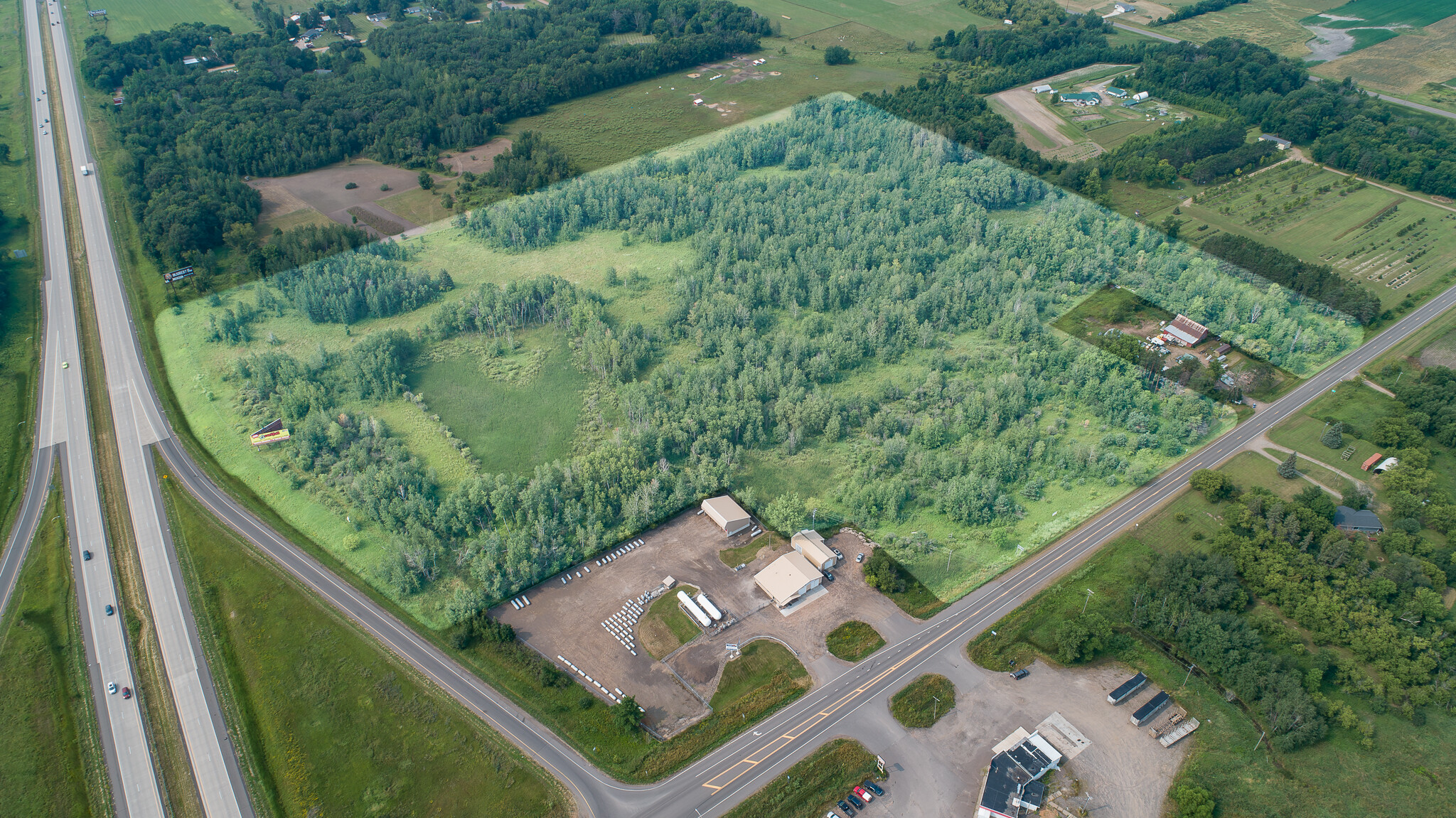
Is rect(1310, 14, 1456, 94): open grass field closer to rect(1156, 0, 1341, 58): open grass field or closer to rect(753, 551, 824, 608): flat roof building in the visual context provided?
rect(1156, 0, 1341, 58): open grass field

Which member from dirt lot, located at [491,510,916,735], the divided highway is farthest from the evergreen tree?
dirt lot, located at [491,510,916,735]

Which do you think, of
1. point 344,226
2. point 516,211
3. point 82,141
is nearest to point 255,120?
point 82,141

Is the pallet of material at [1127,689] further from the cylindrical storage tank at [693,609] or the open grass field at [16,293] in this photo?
the open grass field at [16,293]

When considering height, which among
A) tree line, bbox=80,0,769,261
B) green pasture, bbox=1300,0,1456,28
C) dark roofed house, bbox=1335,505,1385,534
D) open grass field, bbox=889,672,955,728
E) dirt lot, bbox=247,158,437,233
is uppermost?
tree line, bbox=80,0,769,261

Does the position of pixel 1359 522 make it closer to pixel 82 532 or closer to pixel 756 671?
pixel 756 671

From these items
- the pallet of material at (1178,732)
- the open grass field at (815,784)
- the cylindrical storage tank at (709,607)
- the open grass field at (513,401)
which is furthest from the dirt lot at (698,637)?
the pallet of material at (1178,732)

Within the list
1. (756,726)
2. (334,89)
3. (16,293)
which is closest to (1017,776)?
(756,726)
